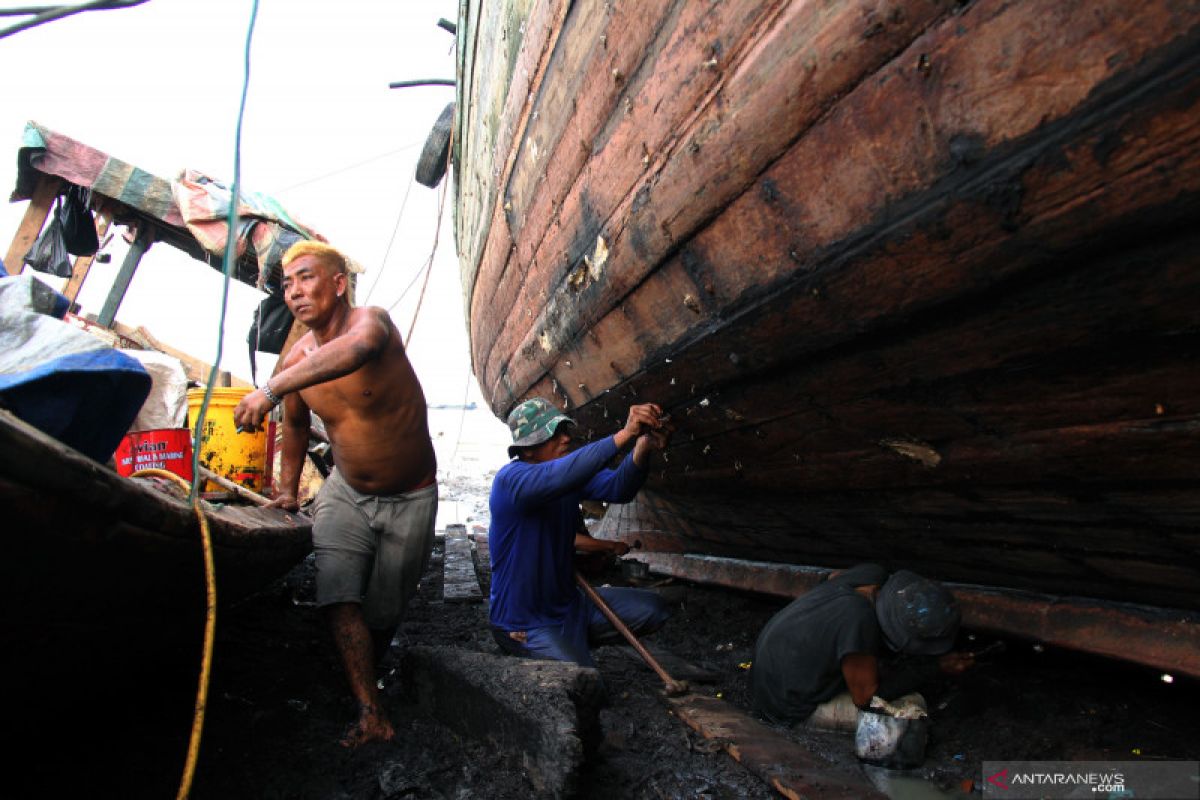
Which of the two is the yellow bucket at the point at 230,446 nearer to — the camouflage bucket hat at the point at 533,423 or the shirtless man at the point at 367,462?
the shirtless man at the point at 367,462

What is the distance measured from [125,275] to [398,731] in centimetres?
678

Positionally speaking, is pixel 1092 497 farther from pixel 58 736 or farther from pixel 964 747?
pixel 58 736

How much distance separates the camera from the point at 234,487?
8.90 ft

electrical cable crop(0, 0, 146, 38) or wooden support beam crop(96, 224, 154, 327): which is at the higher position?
wooden support beam crop(96, 224, 154, 327)

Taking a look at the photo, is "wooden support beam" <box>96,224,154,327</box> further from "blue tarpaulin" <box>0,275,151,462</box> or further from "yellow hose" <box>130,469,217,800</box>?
"yellow hose" <box>130,469,217,800</box>

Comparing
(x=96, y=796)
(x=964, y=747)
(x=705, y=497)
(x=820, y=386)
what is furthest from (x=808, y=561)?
(x=96, y=796)

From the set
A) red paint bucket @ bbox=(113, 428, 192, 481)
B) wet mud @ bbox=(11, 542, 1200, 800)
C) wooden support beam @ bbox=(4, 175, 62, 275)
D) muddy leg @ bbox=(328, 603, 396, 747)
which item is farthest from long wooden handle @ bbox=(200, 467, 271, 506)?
wooden support beam @ bbox=(4, 175, 62, 275)

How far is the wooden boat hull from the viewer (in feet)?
3.58

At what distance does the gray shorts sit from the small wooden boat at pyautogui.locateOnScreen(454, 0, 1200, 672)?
92 centimetres

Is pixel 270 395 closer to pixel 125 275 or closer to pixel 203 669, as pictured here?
pixel 203 669

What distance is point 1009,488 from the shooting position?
169 cm

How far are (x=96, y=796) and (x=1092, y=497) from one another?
2315 mm

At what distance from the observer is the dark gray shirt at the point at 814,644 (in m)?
2.49

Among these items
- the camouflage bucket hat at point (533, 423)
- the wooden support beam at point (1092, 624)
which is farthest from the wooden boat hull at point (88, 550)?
the wooden support beam at point (1092, 624)
